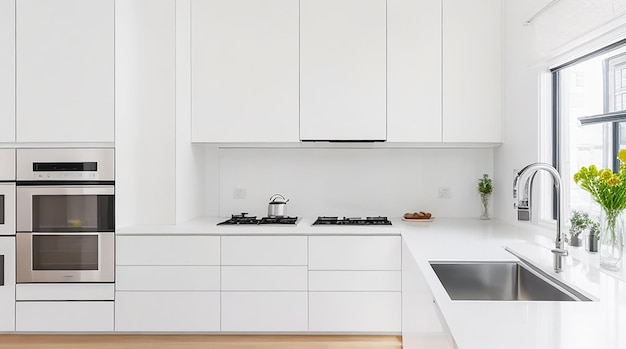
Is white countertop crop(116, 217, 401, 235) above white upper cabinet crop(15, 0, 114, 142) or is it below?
below

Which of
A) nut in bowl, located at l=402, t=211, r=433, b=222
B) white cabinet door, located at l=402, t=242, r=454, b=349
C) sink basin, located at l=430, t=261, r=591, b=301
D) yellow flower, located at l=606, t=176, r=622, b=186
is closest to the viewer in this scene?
white cabinet door, located at l=402, t=242, r=454, b=349

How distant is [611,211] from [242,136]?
2248 millimetres

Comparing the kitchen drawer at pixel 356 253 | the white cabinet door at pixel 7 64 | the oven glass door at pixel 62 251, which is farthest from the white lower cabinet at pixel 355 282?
the white cabinet door at pixel 7 64

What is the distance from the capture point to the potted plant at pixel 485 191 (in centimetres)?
336

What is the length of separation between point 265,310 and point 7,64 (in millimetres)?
2263

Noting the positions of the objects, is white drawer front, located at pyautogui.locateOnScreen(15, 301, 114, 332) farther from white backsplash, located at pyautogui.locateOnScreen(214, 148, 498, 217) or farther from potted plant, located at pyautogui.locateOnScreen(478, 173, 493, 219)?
potted plant, located at pyautogui.locateOnScreen(478, 173, 493, 219)

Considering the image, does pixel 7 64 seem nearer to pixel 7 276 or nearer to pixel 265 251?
pixel 7 276

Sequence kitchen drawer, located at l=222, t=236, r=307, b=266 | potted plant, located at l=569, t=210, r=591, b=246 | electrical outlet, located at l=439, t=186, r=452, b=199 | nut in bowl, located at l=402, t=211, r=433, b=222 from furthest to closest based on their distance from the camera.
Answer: electrical outlet, located at l=439, t=186, r=452, b=199, nut in bowl, located at l=402, t=211, r=433, b=222, kitchen drawer, located at l=222, t=236, r=307, b=266, potted plant, located at l=569, t=210, r=591, b=246

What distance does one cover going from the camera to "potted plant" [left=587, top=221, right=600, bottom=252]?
1905 mm

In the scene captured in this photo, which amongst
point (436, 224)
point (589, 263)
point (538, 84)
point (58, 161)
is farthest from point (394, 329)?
point (58, 161)

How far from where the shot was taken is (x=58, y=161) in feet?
9.14

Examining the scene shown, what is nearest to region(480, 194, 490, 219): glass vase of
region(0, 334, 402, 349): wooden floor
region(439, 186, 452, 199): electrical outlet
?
region(439, 186, 452, 199): electrical outlet

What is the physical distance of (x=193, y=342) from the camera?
2809mm

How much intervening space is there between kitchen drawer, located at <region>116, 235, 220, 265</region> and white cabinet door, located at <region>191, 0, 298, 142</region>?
781 millimetres
